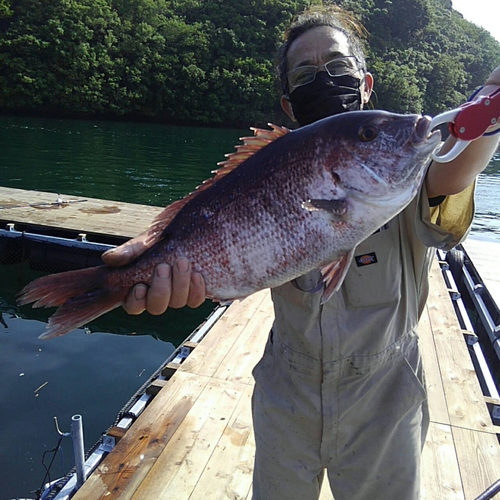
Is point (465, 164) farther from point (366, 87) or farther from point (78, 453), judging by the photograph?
point (78, 453)

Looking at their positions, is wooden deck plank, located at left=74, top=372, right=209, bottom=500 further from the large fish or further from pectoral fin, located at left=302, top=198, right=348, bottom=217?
pectoral fin, located at left=302, top=198, right=348, bottom=217

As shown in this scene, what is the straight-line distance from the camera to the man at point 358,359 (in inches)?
72.6

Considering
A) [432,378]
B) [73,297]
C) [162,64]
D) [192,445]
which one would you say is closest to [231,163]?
[73,297]

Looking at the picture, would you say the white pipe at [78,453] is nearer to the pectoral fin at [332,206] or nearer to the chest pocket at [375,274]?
the chest pocket at [375,274]

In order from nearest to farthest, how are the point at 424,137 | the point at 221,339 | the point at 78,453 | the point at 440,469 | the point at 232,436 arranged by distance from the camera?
the point at 424,137
the point at 78,453
the point at 440,469
the point at 232,436
the point at 221,339

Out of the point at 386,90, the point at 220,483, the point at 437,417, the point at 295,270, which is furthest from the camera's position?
the point at 386,90

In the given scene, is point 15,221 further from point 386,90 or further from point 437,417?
point 386,90

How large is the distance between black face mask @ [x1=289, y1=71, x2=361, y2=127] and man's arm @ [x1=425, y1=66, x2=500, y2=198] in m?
0.62

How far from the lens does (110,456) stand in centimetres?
330

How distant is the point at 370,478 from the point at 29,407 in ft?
17.1

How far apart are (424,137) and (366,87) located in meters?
0.82

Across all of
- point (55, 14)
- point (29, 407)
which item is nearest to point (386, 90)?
point (55, 14)

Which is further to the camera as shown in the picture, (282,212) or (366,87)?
(366,87)

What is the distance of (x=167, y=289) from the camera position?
1.84 meters
